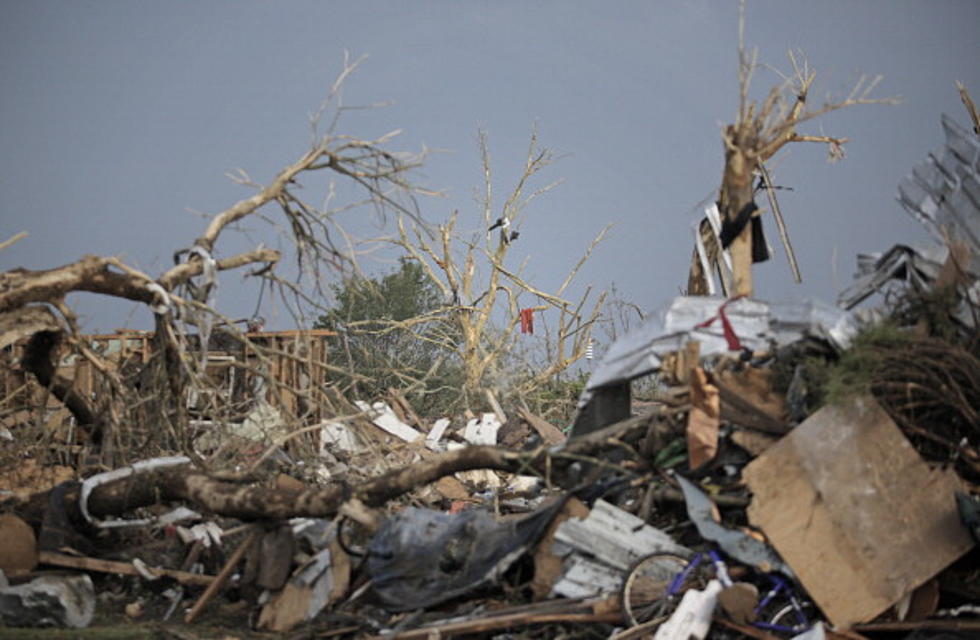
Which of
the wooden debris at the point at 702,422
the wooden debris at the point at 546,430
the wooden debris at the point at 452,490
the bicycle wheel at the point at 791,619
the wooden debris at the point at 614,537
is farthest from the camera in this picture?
the wooden debris at the point at 546,430

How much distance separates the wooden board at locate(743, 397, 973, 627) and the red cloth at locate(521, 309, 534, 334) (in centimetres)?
1735


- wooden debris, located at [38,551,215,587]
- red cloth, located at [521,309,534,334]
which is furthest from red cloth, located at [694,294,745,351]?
red cloth, located at [521,309,534,334]

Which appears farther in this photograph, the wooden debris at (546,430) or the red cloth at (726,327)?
the wooden debris at (546,430)

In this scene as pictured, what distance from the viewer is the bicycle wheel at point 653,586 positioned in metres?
6.69

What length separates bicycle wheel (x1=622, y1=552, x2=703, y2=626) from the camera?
263 inches

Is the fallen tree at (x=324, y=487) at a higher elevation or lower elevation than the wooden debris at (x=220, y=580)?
higher

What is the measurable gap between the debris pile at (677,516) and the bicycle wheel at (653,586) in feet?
0.05

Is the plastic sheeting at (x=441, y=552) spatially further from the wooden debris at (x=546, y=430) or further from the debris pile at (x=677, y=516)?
the wooden debris at (x=546, y=430)

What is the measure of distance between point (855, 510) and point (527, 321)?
704 inches

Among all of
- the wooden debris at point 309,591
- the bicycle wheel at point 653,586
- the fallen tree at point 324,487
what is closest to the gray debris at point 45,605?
the fallen tree at point 324,487

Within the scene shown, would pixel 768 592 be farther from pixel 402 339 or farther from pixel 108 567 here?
pixel 402 339

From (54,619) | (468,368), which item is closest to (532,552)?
(54,619)

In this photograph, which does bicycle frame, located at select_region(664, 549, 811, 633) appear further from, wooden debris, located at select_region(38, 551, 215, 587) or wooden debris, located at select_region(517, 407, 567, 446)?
wooden debris, located at select_region(517, 407, 567, 446)

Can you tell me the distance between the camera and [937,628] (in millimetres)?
6484
